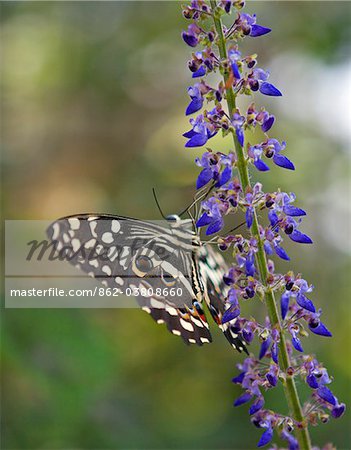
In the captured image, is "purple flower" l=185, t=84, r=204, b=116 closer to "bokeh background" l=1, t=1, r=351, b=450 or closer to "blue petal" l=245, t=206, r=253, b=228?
"blue petal" l=245, t=206, r=253, b=228

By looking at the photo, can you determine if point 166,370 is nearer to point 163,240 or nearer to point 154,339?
point 154,339

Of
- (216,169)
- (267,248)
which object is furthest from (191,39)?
(267,248)

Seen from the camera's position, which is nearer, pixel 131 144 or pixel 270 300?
pixel 270 300

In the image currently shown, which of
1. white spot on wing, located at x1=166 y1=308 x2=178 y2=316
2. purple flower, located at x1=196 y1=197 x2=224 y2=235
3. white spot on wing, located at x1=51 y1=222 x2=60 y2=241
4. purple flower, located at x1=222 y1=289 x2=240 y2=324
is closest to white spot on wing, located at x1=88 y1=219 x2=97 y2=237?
white spot on wing, located at x1=51 y1=222 x2=60 y2=241

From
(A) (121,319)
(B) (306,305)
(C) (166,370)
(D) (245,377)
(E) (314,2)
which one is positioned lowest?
(D) (245,377)

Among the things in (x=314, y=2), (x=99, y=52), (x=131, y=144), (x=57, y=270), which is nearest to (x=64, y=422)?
(x=57, y=270)

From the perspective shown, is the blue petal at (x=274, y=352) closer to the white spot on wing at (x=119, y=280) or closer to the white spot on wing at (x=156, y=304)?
Answer: the white spot on wing at (x=156, y=304)
